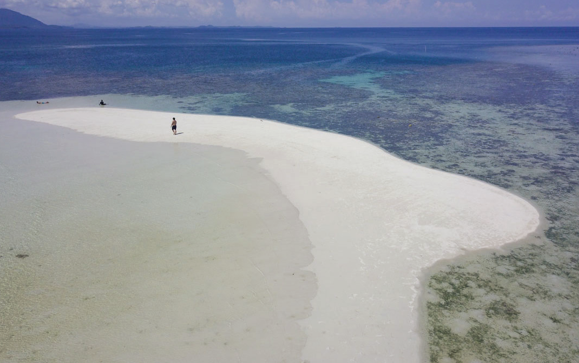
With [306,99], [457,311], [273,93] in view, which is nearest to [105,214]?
[457,311]

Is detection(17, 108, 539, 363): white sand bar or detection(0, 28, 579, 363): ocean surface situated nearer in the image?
detection(17, 108, 539, 363): white sand bar

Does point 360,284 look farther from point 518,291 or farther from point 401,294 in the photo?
point 518,291

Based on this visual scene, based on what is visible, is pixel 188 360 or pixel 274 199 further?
pixel 274 199

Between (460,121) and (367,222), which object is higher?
(460,121)

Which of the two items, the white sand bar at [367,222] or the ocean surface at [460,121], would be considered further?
the ocean surface at [460,121]
